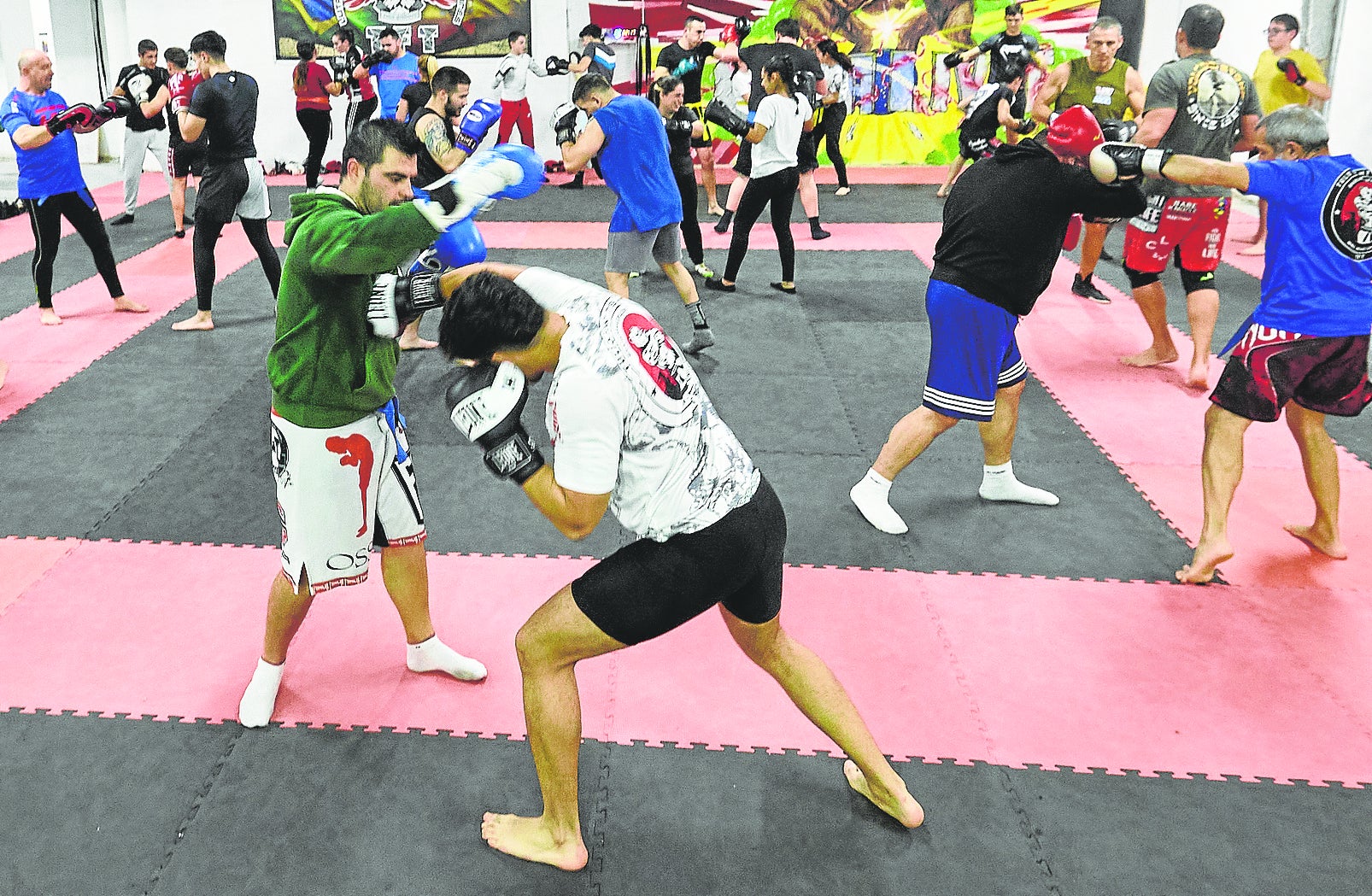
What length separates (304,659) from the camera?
3.33 m

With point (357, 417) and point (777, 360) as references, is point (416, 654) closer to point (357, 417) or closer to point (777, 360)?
point (357, 417)

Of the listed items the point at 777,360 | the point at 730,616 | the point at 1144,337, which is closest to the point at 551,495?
the point at 730,616

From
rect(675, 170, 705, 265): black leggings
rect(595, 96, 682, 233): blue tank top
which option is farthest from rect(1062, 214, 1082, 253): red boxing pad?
rect(595, 96, 682, 233): blue tank top

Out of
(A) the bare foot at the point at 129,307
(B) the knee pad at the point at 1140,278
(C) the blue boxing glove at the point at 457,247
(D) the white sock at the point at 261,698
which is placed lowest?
(D) the white sock at the point at 261,698

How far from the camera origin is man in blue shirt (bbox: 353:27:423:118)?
1066 centimetres

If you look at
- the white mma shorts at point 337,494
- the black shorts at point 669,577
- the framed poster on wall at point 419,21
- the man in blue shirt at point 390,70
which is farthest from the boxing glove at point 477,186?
the framed poster on wall at point 419,21

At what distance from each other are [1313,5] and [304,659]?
33.6 feet

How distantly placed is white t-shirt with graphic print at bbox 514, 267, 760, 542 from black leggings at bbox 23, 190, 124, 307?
5.65m

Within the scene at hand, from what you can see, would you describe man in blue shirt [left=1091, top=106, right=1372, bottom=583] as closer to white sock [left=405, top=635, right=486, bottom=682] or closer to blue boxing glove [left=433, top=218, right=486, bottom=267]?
blue boxing glove [left=433, top=218, right=486, bottom=267]

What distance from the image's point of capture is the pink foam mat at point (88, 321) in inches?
229

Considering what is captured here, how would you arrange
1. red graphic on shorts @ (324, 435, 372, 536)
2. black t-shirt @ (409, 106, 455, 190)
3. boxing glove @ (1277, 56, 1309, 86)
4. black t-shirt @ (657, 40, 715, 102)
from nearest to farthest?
1. red graphic on shorts @ (324, 435, 372, 536)
2. black t-shirt @ (409, 106, 455, 190)
3. boxing glove @ (1277, 56, 1309, 86)
4. black t-shirt @ (657, 40, 715, 102)

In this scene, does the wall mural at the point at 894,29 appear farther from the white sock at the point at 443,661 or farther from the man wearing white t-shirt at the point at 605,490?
the man wearing white t-shirt at the point at 605,490

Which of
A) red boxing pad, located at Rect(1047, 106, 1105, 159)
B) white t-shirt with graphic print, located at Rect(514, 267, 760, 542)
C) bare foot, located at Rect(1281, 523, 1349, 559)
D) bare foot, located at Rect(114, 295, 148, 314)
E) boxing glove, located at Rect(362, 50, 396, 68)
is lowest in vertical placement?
bare foot, located at Rect(1281, 523, 1349, 559)

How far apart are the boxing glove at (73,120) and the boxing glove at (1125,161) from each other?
18.5 ft
